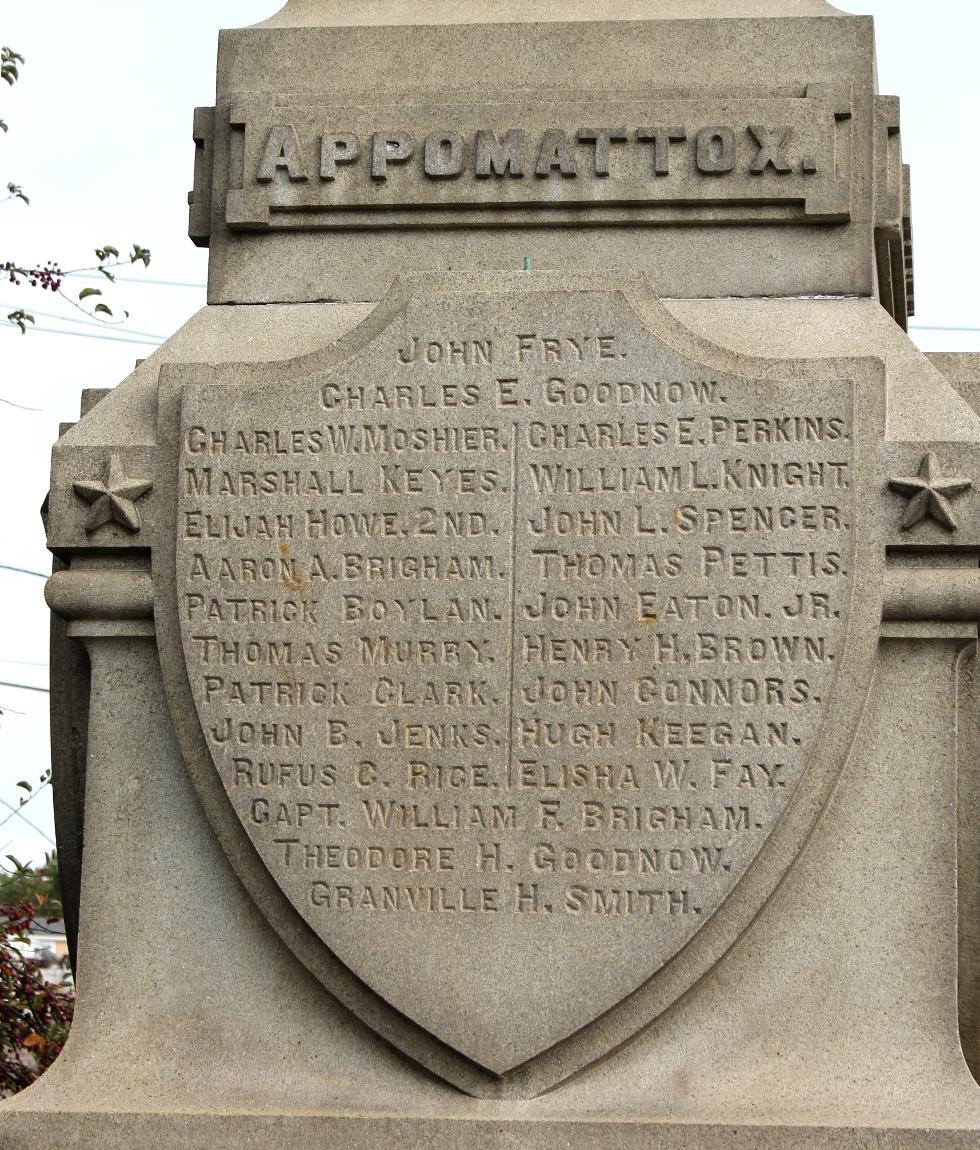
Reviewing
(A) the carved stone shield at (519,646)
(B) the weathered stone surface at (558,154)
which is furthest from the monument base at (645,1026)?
(B) the weathered stone surface at (558,154)

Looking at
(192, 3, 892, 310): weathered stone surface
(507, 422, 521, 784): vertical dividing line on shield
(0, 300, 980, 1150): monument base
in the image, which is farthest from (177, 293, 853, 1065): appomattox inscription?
(192, 3, 892, 310): weathered stone surface

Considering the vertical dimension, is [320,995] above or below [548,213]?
below

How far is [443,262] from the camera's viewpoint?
6.54 meters

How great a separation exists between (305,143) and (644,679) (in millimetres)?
2122

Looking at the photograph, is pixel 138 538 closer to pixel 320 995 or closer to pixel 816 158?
pixel 320 995

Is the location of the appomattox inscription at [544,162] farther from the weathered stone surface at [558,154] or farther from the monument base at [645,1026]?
the monument base at [645,1026]

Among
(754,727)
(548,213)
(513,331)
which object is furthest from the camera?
(548,213)

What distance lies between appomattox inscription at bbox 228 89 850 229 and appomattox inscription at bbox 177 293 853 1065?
553 millimetres

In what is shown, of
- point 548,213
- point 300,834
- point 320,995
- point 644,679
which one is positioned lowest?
point 320,995

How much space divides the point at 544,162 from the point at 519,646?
1.61 m

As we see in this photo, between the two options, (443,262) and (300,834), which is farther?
(443,262)

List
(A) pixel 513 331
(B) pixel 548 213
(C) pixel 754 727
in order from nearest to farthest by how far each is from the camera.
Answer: (C) pixel 754 727, (A) pixel 513 331, (B) pixel 548 213

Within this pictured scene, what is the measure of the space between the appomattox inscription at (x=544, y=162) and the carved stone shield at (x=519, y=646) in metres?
0.47

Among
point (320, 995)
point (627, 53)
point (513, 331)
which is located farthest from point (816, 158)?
point (320, 995)
